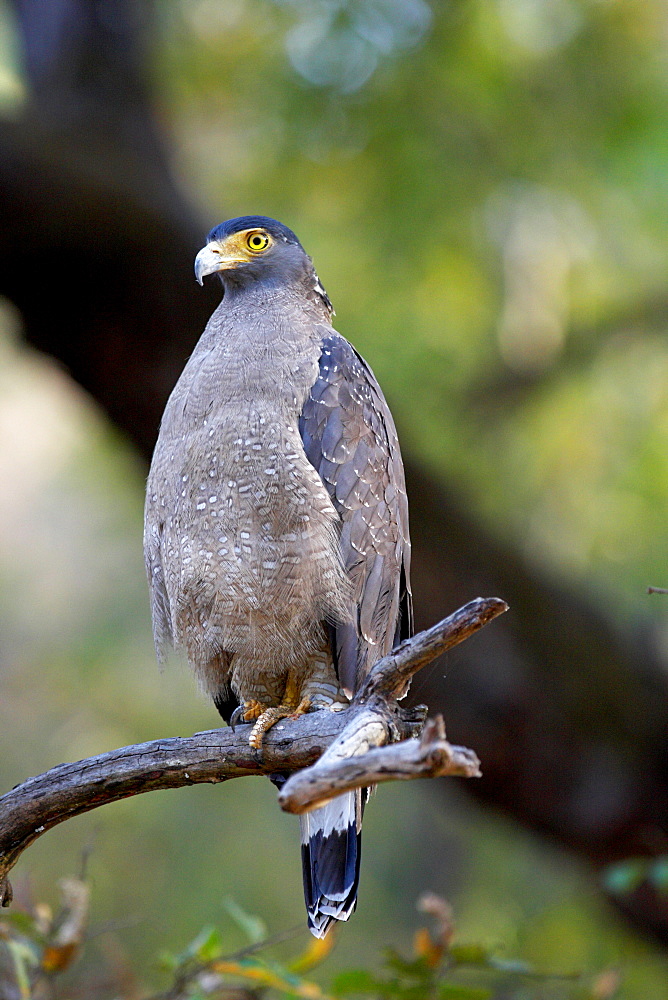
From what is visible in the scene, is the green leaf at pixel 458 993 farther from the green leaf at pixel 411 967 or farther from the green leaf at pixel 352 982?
the green leaf at pixel 352 982

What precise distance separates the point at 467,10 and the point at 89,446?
13.4ft

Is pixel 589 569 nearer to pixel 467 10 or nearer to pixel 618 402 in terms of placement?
pixel 618 402

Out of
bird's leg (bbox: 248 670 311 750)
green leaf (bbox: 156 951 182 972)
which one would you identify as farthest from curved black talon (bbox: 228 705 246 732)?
green leaf (bbox: 156 951 182 972)

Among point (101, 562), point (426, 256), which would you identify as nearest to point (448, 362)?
point (426, 256)

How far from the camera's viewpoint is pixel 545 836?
19.7 feet

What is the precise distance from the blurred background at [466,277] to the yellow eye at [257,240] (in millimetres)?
2176

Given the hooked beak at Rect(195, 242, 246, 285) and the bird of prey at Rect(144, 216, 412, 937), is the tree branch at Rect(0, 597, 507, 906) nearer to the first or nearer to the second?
the bird of prey at Rect(144, 216, 412, 937)

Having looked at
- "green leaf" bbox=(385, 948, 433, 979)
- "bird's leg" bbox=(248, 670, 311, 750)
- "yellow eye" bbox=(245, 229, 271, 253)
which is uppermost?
"yellow eye" bbox=(245, 229, 271, 253)

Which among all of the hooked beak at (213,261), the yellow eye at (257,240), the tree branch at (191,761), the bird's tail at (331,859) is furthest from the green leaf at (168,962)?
the yellow eye at (257,240)

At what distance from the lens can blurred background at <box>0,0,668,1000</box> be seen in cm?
538

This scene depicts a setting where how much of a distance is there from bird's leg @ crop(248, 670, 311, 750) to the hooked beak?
1.25 metres

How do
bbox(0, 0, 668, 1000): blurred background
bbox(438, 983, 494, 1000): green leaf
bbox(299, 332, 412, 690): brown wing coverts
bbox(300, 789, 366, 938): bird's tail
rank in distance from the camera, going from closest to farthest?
bbox(300, 789, 366, 938): bird's tail, bbox(299, 332, 412, 690): brown wing coverts, bbox(438, 983, 494, 1000): green leaf, bbox(0, 0, 668, 1000): blurred background

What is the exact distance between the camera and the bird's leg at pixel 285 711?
102 inches

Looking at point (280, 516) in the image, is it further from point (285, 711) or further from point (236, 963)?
point (236, 963)
